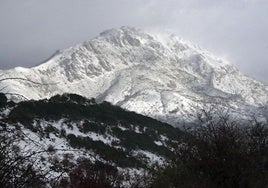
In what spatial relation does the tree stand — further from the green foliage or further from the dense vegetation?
the green foliage

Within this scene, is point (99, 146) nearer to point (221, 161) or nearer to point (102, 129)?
point (102, 129)

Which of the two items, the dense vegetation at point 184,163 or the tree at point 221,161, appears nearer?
the dense vegetation at point 184,163

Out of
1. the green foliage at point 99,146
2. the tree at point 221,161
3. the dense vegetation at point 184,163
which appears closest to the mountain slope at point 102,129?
the green foliage at point 99,146

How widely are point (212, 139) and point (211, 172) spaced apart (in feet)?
3.23

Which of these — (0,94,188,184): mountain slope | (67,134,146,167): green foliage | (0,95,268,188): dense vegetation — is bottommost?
(0,95,268,188): dense vegetation

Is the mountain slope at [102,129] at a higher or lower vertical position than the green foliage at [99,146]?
higher

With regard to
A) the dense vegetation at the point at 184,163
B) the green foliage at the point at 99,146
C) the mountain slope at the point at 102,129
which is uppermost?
the mountain slope at the point at 102,129

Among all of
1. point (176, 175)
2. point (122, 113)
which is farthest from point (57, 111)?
point (176, 175)

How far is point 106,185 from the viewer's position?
1064 centimetres

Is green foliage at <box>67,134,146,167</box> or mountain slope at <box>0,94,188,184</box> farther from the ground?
mountain slope at <box>0,94,188,184</box>

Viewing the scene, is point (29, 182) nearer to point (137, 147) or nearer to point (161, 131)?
point (137, 147)

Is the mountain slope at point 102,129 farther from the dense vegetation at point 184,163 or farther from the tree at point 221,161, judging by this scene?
the tree at point 221,161

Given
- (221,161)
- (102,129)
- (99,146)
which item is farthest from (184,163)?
(102,129)

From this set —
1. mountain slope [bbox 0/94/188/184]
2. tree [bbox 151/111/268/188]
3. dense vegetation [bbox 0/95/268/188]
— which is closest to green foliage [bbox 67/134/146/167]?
mountain slope [bbox 0/94/188/184]
